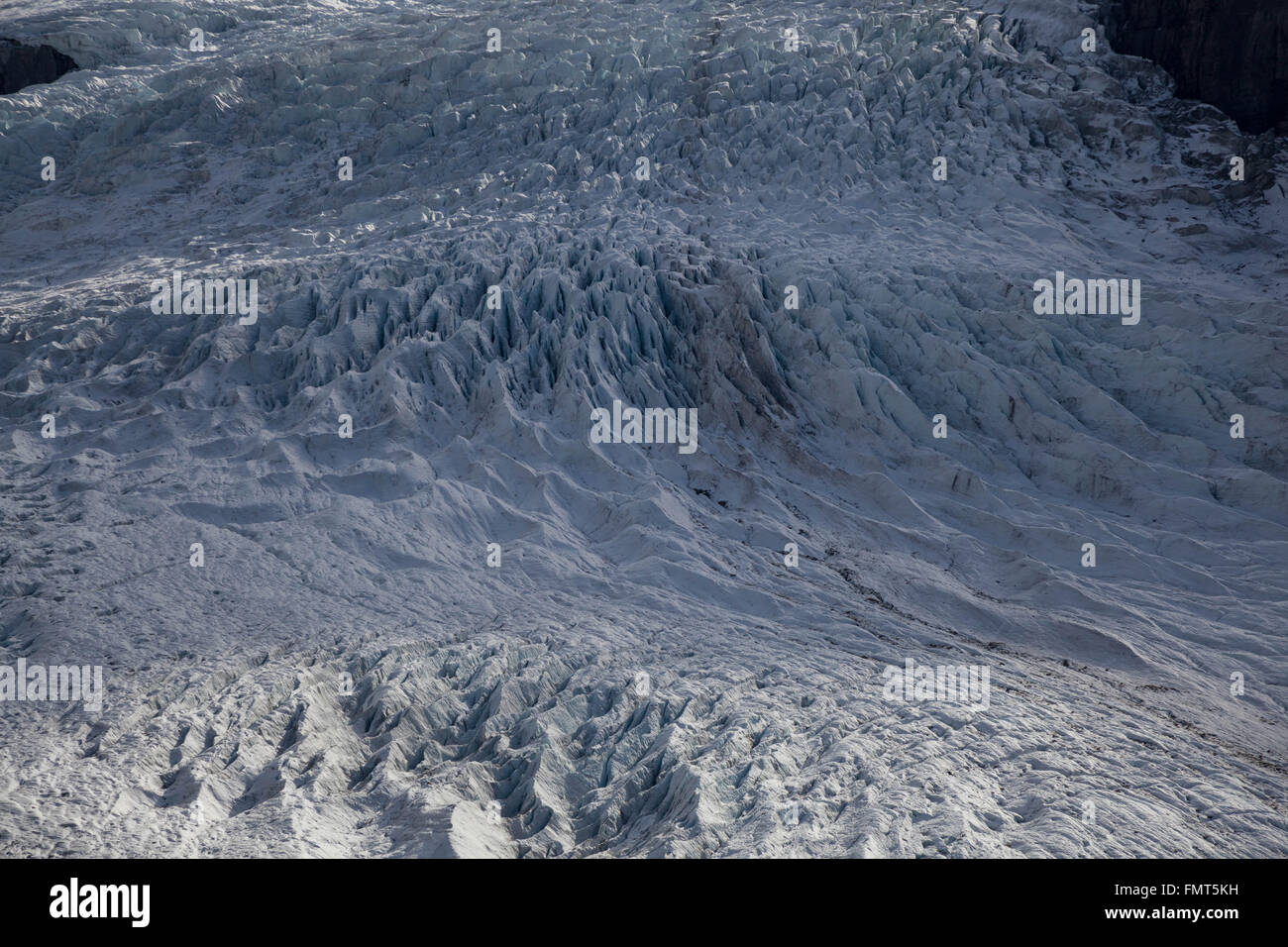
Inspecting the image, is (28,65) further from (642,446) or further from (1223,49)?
(1223,49)

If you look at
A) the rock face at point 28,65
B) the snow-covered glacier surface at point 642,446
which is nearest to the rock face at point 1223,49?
the snow-covered glacier surface at point 642,446

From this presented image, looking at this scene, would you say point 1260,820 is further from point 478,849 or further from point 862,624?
point 478,849

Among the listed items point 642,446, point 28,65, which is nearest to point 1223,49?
point 642,446

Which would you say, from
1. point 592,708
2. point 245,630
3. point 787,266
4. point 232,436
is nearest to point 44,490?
point 232,436

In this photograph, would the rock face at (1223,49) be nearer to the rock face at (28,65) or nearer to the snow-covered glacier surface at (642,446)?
the snow-covered glacier surface at (642,446)

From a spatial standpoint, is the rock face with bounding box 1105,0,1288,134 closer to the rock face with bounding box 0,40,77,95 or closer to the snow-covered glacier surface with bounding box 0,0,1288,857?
the snow-covered glacier surface with bounding box 0,0,1288,857

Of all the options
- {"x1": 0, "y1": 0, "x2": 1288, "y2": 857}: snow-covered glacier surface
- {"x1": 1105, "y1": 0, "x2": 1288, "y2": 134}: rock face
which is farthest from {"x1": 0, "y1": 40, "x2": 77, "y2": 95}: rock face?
{"x1": 1105, "y1": 0, "x2": 1288, "y2": 134}: rock face
